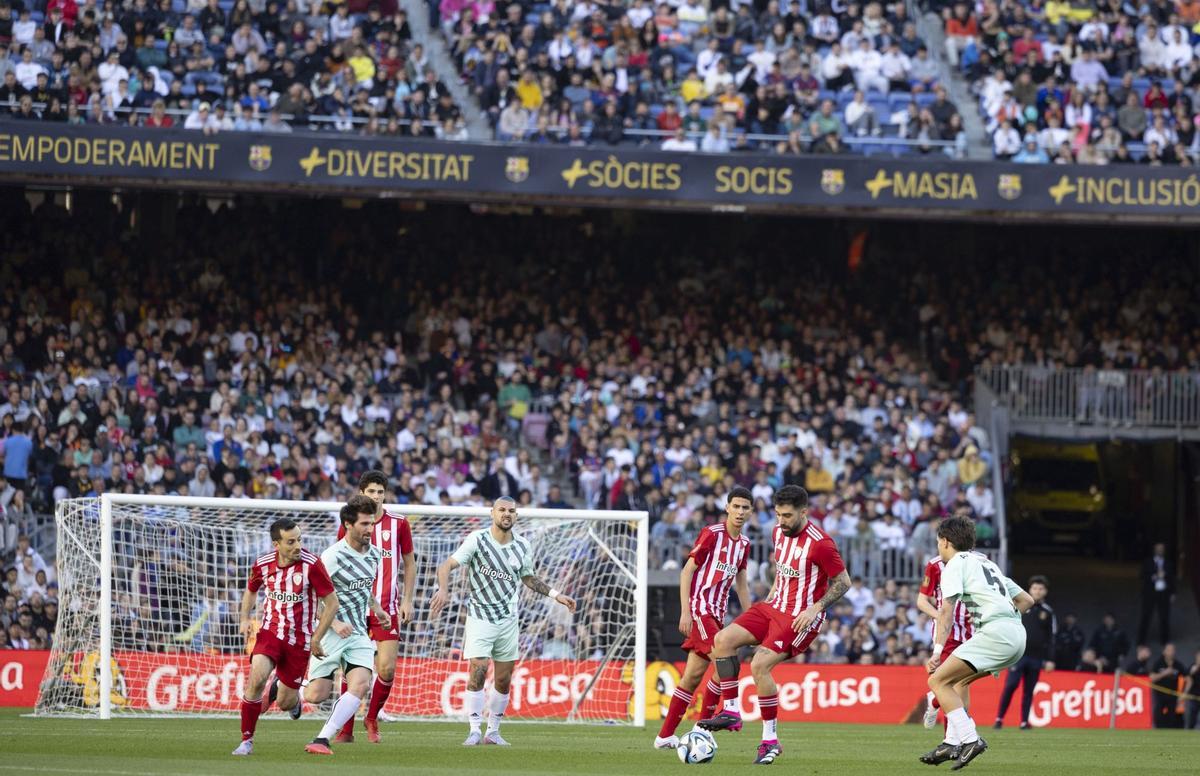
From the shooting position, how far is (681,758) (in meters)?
11.9

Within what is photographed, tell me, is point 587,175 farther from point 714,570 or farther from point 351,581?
point 351,581

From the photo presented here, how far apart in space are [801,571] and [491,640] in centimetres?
293

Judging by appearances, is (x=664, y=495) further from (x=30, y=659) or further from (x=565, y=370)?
(x=30, y=659)

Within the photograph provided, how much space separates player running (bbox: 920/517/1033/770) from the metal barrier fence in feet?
49.6

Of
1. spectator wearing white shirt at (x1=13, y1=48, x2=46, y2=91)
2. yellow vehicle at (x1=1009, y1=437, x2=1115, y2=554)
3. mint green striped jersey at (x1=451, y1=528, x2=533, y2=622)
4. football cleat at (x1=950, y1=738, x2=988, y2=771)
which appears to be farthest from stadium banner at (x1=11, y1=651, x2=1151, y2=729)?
yellow vehicle at (x1=1009, y1=437, x2=1115, y2=554)

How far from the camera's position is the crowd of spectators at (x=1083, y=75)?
26.2m

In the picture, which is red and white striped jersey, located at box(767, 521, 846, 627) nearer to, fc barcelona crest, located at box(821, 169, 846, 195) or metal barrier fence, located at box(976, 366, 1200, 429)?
fc barcelona crest, located at box(821, 169, 846, 195)

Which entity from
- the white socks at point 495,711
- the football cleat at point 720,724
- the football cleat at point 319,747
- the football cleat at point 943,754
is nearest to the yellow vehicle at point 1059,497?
the white socks at point 495,711

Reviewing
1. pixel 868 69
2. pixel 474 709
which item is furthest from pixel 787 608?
pixel 868 69

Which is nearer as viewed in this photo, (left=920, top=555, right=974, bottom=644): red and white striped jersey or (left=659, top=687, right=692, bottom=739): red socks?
(left=659, top=687, right=692, bottom=739): red socks

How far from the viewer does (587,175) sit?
982 inches

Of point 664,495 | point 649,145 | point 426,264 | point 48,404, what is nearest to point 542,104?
point 649,145

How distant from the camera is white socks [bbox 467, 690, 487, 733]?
45.2 feet

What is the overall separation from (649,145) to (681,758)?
49.8 ft
